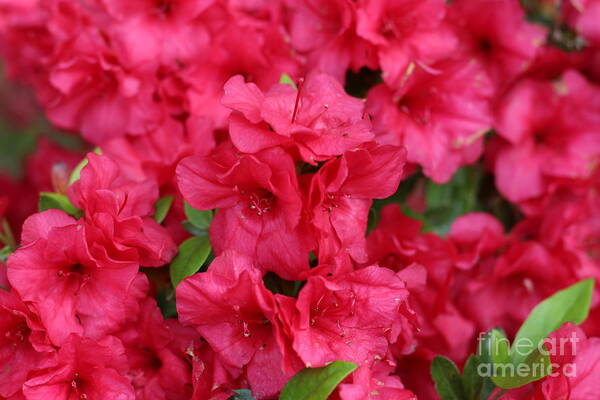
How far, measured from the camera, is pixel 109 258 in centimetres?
92

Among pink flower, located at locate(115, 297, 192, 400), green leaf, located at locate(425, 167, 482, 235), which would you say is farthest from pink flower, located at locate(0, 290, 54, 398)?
green leaf, located at locate(425, 167, 482, 235)

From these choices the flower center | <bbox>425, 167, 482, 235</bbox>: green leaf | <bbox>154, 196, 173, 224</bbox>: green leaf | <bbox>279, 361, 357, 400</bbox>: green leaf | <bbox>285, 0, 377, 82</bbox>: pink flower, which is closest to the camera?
<bbox>279, 361, 357, 400</bbox>: green leaf

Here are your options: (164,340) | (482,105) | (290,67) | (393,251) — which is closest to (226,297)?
(164,340)

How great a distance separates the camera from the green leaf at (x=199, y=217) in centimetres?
105

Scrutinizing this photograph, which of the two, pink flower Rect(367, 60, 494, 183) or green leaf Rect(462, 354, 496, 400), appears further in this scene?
pink flower Rect(367, 60, 494, 183)

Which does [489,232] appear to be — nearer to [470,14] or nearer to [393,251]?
[393,251]

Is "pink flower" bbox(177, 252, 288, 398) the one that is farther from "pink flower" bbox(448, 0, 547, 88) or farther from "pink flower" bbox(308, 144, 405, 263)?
"pink flower" bbox(448, 0, 547, 88)

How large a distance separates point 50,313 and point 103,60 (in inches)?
21.1

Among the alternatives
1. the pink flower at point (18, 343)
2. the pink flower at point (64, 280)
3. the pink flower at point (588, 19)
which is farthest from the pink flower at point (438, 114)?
the pink flower at point (18, 343)

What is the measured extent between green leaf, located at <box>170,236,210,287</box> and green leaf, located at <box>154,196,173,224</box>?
64mm

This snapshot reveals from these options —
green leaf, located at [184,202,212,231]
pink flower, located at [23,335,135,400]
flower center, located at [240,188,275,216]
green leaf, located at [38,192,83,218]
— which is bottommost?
pink flower, located at [23,335,135,400]

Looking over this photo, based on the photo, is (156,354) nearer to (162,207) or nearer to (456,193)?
(162,207)

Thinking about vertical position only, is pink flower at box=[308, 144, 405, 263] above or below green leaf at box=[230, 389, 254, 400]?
above

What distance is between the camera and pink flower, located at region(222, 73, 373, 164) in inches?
34.9
